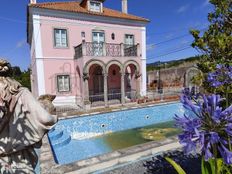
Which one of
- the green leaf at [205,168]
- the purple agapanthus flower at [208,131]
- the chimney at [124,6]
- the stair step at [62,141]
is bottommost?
the stair step at [62,141]

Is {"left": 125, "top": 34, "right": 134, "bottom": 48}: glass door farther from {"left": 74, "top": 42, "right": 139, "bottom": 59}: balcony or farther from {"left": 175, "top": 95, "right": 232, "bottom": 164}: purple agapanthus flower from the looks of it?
{"left": 175, "top": 95, "right": 232, "bottom": 164}: purple agapanthus flower

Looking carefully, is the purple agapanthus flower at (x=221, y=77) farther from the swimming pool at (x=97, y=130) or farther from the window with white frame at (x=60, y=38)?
the window with white frame at (x=60, y=38)

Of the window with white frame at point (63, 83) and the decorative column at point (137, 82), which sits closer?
the window with white frame at point (63, 83)

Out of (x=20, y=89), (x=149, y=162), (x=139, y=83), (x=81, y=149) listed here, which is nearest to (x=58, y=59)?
(x=139, y=83)

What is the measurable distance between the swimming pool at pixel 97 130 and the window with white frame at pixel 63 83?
6.25 m

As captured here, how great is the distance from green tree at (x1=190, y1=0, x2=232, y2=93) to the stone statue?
2.46 metres

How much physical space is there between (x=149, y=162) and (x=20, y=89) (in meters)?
3.69

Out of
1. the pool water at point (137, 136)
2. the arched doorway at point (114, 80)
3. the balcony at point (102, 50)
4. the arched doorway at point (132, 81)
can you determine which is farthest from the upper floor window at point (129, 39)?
the pool water at point (137, 136)

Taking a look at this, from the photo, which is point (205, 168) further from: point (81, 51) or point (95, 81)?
point (95, 81)

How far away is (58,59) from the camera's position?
15.9 metres

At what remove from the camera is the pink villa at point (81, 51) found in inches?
587

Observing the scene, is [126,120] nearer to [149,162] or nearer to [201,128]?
[149,162]

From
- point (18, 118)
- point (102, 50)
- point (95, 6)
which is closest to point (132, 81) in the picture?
point (102, 50)

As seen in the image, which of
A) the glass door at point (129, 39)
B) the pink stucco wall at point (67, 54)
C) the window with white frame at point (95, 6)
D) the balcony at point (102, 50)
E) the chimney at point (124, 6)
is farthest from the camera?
the chimney at point (124, 6)
